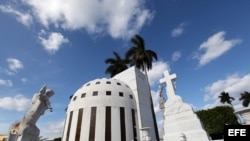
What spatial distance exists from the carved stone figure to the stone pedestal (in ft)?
32.9

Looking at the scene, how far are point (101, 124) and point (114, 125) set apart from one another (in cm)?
189

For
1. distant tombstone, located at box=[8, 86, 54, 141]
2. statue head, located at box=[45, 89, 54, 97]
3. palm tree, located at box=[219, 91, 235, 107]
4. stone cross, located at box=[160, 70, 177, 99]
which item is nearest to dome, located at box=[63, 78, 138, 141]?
stone cross, located at box=[160, 70, 177, 99]

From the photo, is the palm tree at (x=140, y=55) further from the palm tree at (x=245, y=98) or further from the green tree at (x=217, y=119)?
the palm tree at (x=245, y=98)

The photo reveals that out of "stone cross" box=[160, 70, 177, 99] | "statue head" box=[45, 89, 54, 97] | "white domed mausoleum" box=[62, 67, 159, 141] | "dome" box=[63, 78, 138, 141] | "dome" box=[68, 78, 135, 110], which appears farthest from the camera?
"dome" box=[68, 78, 135, 110]

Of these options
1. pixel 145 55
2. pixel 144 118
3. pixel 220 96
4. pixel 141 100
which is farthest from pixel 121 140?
pixel 220 96

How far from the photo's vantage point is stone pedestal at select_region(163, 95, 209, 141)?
41.6 ft

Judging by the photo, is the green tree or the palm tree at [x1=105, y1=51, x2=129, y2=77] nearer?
the green tree

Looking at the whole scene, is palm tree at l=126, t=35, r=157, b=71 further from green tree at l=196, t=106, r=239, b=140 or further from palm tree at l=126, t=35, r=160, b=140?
green tree at l=196, t=106, r=239, b=140

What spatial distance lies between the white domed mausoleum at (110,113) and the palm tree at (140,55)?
908 centimetres

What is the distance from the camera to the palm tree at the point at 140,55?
126ft

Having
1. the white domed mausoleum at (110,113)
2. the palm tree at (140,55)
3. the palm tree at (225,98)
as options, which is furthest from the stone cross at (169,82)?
the palm tree at (225,98)

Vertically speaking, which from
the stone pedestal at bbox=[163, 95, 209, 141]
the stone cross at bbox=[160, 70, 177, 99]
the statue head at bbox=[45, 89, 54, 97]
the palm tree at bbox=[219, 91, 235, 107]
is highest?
the palm tree at bbox=[219, 91, 235, 107]

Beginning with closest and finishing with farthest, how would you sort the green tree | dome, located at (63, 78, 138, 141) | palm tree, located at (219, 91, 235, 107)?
dome, located at (63, 78, 138, 141) → the green tree → palm tree, located at (219, 91, 235, 107)

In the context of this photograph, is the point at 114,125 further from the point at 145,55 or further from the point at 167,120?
the point at 145,55
